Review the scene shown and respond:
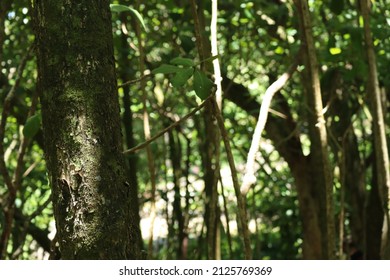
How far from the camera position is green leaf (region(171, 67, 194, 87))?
1.38m

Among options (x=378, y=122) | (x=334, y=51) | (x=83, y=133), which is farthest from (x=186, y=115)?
(x=334, y=51)

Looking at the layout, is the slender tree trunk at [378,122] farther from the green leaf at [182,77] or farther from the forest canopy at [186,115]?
the green leaf at [182,77]

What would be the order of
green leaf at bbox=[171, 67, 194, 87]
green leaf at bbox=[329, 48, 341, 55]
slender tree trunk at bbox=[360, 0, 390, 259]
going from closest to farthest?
1. green leaf at bbox=[171, 67, 194, 87]
2. slender tree trunk at bbox=[360, 0, 390, 259]
3. green leaf at bbox=[329, 48, 341, 55]

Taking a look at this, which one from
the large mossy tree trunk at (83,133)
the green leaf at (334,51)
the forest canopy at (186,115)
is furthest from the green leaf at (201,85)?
the green leaf at (334,51)

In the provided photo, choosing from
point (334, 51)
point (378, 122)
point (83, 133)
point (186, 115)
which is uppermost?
point (334, 51)

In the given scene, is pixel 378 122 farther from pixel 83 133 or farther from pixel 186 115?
pixel 83 133

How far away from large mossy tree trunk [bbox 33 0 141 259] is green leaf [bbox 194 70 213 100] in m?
0.25

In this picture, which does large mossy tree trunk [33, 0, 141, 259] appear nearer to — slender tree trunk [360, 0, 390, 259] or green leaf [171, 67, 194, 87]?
green leaf [171, 67, 194, 87]

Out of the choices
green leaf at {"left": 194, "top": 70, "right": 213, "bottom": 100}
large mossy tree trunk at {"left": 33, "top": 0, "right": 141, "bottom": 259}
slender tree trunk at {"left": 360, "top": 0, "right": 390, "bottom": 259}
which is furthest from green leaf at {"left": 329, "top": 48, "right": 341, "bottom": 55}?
large mossy tree trunk at {"left": 33, "top": 0, "right": 141, "bottom": 259}

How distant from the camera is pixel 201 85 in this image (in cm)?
140

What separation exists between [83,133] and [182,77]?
0.33 metres

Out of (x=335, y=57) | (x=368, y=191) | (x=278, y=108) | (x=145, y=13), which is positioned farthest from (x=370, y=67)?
(x=368, y=191)
